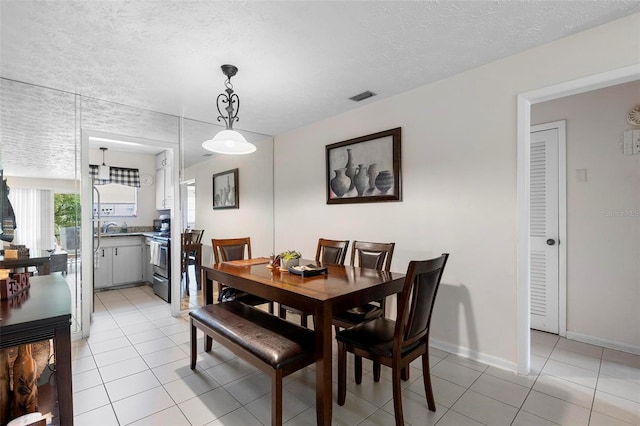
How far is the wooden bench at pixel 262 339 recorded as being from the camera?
1692mm

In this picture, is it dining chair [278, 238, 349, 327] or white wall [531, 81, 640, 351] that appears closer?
white wall [531, 81, 640, 351]

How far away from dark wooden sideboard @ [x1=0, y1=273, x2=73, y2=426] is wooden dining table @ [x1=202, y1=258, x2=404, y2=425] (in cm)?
107

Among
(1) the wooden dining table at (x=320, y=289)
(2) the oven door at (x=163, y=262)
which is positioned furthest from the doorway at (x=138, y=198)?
(1) the wooden dining table at (x=320, y=289)

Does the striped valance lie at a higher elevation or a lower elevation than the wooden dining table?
higher

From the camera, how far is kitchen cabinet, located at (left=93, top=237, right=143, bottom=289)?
4.70 meters

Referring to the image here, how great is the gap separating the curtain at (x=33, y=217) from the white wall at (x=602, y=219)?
5244 mm

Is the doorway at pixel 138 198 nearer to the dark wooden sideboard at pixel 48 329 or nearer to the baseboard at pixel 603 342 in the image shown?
the dark wooden sideboard at pixel 48 329

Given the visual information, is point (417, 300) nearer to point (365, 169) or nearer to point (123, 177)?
point (365, 169)

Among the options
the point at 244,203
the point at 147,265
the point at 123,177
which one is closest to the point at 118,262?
the point at 147,265

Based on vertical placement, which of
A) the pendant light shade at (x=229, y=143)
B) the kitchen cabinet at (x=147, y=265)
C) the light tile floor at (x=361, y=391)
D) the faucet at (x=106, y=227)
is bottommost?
the light tile floor at (x=361, y=391)

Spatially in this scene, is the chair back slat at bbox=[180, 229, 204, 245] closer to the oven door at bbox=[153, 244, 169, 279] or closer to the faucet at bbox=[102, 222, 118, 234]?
the oven door at bbox=[153, 244, 169, 279]

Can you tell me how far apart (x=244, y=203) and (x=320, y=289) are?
9.68 ft

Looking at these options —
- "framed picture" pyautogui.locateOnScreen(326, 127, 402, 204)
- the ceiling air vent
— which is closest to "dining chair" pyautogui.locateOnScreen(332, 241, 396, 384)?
"framed picture" pyautogui.locateOnScreen(326, 127, 402, 204)

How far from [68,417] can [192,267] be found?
2983 mm
